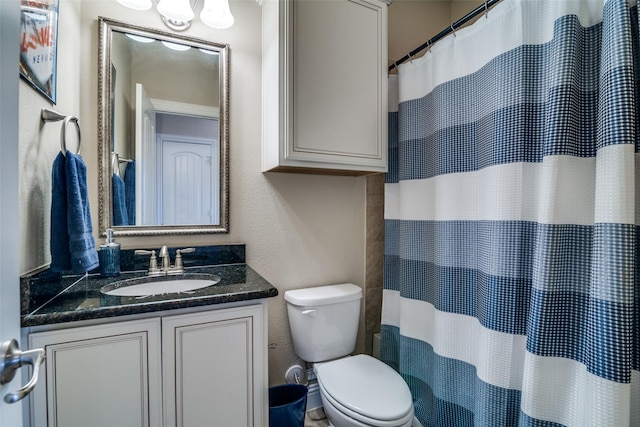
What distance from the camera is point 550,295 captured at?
3.15 ft

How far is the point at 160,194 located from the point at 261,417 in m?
1.10

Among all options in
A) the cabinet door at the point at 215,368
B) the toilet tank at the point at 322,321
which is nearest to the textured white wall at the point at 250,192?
the toilet tank at the point at 322,321

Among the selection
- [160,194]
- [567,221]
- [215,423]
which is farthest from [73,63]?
[567,221]

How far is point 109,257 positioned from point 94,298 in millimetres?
306

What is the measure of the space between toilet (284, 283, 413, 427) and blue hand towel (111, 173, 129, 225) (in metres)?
0.88

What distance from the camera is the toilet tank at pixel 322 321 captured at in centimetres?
154

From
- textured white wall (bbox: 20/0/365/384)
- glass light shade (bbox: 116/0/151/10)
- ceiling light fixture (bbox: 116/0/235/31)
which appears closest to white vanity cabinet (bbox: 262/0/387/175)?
textured white wall (bbox: 20/0/365/384)

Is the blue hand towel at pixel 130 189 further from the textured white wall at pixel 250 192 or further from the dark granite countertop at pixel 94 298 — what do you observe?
the dark granite countertop at pixel 94 298

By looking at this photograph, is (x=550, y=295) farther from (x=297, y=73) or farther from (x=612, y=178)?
(x=297, y=73)

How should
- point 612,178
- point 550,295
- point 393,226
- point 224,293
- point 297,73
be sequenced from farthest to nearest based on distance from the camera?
point 393,226, point 297,73, point 224,293, point 550,295, point 612,178

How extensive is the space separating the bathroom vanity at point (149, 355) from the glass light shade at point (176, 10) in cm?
122

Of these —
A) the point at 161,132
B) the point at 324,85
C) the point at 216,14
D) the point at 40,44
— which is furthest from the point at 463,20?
the point at 40,44

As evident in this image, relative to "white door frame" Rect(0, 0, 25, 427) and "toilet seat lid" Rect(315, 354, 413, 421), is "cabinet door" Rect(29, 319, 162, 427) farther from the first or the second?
"toilet seat lid" Rect(315, 354, 413, 421)

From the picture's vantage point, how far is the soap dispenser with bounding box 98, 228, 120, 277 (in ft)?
4.14
